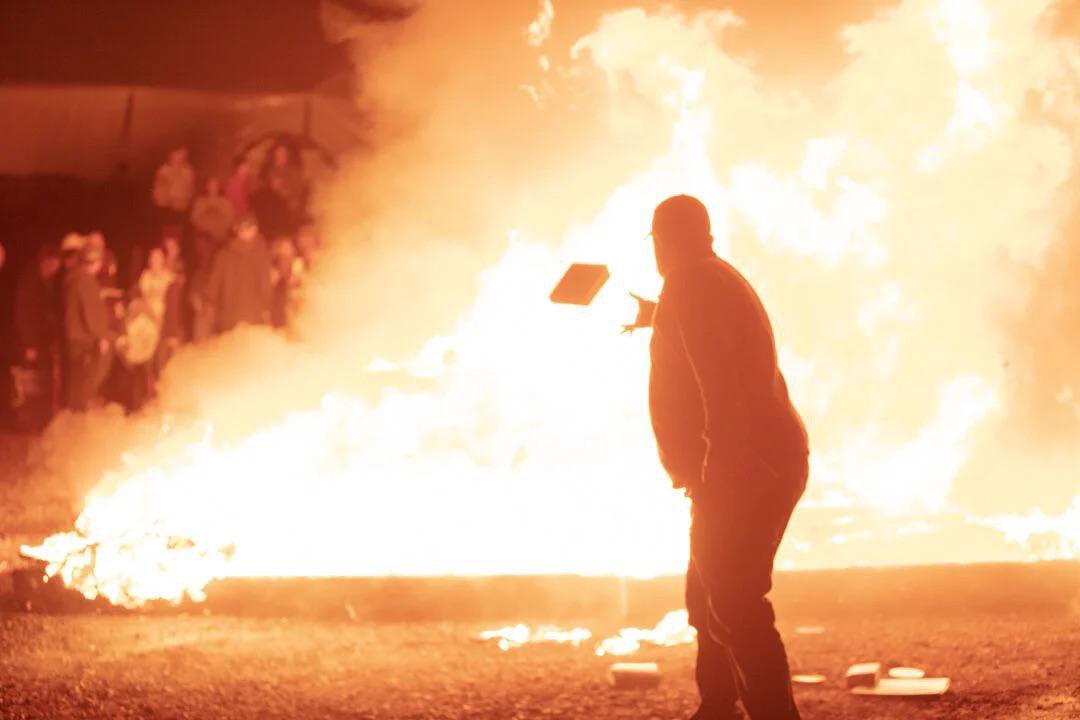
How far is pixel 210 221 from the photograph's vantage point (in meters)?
12.0

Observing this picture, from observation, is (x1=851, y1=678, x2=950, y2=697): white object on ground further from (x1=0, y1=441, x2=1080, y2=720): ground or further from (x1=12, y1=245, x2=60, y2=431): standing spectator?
(x1=12, y1=245, x2=60, y2=431): standing spectator

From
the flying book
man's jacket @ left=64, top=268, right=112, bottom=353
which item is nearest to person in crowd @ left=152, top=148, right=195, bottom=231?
man's jacket @ left=64, top=268, right=112, bottom=353

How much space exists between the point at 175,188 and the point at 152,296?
1.95 metres

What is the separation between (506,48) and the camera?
9.66m

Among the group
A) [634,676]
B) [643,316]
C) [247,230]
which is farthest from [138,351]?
[643,316]

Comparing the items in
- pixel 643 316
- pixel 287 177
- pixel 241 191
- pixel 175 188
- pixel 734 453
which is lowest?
pixel 734 453

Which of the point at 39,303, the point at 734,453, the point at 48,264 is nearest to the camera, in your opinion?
the point at 734,453

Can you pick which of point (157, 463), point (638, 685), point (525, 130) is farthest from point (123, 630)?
point (525, 130)

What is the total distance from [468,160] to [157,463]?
3314 millimetres

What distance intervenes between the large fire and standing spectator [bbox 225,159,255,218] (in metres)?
2.61

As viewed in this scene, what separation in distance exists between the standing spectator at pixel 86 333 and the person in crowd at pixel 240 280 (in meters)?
1.28

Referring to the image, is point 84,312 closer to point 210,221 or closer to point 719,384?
point 210,221

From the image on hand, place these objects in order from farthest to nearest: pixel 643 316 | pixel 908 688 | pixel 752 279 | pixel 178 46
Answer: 1. pixel 178 46
2. pixel 752 279
3. pixel 908 688
4. pixel 643 316

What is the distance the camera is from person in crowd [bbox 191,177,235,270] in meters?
11.8
